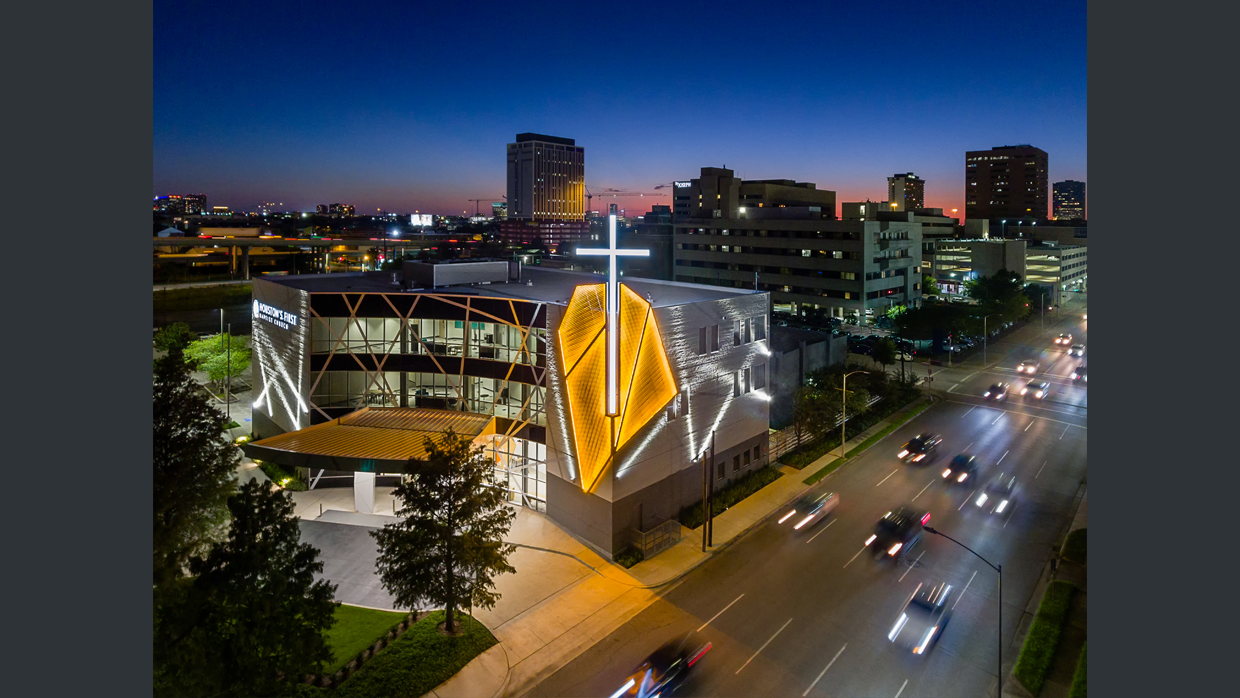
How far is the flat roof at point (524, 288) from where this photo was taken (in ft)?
122

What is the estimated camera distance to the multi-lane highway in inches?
863

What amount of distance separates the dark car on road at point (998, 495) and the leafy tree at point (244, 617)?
33914 mm

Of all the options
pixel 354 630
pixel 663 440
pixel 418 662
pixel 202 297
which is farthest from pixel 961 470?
pixel 202 297

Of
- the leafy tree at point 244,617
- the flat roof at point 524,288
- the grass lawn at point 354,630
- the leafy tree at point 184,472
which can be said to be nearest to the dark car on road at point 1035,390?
the flat roof at point 524,288

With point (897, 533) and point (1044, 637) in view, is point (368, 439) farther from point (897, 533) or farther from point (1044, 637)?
point (1044, 637)

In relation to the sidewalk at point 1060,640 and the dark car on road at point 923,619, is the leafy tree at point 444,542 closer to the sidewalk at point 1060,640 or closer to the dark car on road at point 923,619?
the dark car on road at point 923,619

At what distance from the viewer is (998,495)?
124 feet

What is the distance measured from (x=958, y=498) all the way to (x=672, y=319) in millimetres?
20580

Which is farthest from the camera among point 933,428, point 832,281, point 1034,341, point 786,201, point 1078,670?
point 786,201

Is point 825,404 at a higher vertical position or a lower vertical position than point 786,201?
lower

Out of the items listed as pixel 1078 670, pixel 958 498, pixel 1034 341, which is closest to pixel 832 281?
pixel 1034 341

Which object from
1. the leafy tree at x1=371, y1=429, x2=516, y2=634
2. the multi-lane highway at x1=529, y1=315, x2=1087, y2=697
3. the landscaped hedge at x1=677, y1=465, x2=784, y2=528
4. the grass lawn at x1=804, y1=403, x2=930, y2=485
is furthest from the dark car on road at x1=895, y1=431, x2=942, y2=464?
the leafy tree at x1=371, y1=429, x2=516, y2=634

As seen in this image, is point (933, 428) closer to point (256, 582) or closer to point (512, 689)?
point (512, 689)

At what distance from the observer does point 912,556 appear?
30609 mm
